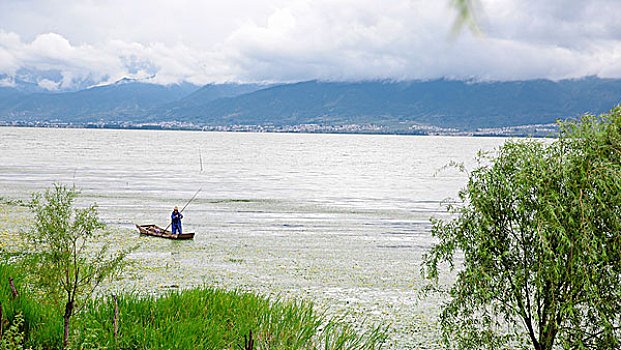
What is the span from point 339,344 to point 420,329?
6.08 meters

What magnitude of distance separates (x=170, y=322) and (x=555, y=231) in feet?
29.8

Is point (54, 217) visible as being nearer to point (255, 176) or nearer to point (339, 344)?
point (339, 344)

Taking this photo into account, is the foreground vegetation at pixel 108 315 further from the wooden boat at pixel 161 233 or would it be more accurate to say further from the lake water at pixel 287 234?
the wooden boat at pixel 161 233

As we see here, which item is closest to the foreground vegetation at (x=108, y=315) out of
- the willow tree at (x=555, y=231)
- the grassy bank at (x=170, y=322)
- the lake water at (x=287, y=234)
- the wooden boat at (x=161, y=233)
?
the grassy bank at (x=170, y=322)

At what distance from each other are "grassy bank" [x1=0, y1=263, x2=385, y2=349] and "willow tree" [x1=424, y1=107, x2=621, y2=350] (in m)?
4.56

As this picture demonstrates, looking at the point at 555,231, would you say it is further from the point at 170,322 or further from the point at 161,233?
the point at 161,233

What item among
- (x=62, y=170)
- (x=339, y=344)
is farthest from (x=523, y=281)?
(x=62, y=170)

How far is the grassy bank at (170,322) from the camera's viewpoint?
12250mm

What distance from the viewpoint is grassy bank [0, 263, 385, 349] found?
1225 cm

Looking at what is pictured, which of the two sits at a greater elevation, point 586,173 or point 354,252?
point 586,173

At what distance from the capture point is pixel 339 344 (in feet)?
49.7

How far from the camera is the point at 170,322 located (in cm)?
1318

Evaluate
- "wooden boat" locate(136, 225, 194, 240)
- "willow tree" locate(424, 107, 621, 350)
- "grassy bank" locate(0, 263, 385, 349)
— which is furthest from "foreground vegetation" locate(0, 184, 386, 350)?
"wooden boat" locate(136, 225, 194, 240)

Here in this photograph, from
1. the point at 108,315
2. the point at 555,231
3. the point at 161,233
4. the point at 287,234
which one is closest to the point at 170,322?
the point at 108,315
